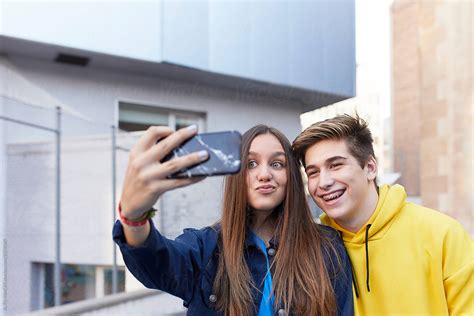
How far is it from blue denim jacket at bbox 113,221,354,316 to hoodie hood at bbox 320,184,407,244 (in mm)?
82

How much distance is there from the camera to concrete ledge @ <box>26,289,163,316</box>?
4.18m

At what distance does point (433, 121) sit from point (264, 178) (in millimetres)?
8972

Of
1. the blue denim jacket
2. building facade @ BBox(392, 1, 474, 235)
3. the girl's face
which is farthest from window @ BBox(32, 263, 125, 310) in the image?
building facade @ BBox(392, 1, 474, 235)

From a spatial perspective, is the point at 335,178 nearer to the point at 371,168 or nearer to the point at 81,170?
the point at 371,168

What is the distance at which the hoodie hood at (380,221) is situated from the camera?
1891 mm

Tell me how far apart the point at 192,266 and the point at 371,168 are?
85 cm

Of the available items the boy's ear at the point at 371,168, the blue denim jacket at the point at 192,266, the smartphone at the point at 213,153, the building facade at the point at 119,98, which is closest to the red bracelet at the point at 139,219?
the blue denim jacket at the point at 192,266

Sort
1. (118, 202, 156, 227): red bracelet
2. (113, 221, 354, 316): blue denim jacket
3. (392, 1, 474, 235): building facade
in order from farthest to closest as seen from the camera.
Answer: (392, 1, 474, 235): building facade < (113, 221, 354, 316): blue denim jacket < (118, 202, 156, 227): red bracelet

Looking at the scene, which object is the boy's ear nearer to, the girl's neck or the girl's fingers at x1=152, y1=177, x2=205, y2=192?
the girl's neck

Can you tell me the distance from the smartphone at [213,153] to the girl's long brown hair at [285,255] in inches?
21.5

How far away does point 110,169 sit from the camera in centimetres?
595

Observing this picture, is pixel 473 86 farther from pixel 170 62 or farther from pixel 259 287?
pixel 259 287


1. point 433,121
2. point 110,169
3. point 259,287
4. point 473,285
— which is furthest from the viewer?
point 433,121

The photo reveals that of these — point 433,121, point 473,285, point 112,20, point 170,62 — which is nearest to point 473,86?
point 433,121
